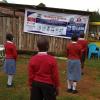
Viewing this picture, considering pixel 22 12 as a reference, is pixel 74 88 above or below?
below

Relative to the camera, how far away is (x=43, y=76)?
707cm

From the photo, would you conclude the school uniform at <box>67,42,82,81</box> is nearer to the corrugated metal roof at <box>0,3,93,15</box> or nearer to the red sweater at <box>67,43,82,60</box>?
the red sweater at <box>67,43,82,60</box>

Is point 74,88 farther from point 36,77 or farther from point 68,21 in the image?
point 68,21

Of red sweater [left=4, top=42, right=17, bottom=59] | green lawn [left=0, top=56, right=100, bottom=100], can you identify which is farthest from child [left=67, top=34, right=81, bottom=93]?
red sweater [left=4, top=42, right=17, bottom=59]

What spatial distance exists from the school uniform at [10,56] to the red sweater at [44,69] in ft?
12.2

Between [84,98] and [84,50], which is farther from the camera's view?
[84,50]

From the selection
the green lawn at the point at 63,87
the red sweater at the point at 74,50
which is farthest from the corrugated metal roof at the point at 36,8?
the red sweater at the point at 74,50

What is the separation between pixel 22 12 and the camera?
21.0 meters

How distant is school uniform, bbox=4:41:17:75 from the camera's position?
1074 cm

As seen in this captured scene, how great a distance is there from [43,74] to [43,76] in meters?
0.04

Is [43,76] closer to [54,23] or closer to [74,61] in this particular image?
[74,61]

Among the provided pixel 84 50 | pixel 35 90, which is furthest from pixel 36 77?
pixel 84 50

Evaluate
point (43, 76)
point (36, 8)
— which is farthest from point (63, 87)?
point (36, 8)

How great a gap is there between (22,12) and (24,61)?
4343mm
